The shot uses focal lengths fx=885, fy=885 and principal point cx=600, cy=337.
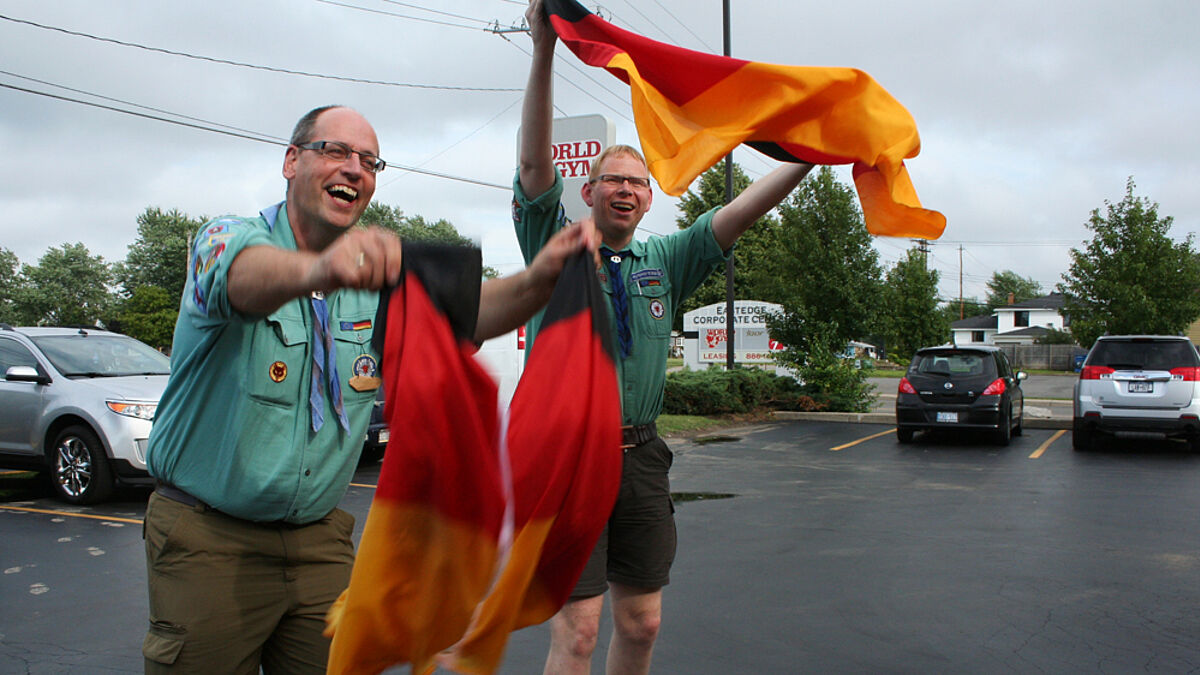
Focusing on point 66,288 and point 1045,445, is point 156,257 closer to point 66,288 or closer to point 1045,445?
point 66,288

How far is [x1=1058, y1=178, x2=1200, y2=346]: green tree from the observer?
2178 cm

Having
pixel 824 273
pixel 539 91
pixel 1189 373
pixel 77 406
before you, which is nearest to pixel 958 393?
pixel 1189 373

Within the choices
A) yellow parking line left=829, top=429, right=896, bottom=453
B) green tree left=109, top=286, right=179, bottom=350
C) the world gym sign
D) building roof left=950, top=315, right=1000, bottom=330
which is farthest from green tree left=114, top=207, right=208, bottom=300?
building roof left=950, top=315, right=1000, bottom=330

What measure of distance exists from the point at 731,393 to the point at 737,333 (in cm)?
417

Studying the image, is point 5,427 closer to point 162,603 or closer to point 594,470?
point 162,603

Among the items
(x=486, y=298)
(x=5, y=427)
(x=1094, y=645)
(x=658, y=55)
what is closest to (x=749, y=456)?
(x=1094, y=645)

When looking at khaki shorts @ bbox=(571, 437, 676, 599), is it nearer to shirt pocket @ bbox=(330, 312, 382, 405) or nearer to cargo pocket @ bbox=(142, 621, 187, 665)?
shirt pocket @ bbox=(330, 312, 382, 405)

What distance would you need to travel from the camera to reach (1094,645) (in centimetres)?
485

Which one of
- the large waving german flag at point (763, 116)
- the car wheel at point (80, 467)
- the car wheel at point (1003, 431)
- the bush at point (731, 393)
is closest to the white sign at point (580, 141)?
the large waving german flag at point (763, 116)

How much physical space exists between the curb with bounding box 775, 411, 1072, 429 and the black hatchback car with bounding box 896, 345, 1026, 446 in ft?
9.60

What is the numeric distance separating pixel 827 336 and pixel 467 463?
67.8ft

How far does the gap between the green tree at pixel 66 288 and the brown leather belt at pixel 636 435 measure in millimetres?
69311

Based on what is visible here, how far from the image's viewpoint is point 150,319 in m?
44.2

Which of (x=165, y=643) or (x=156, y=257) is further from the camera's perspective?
(x=156, y=257)
